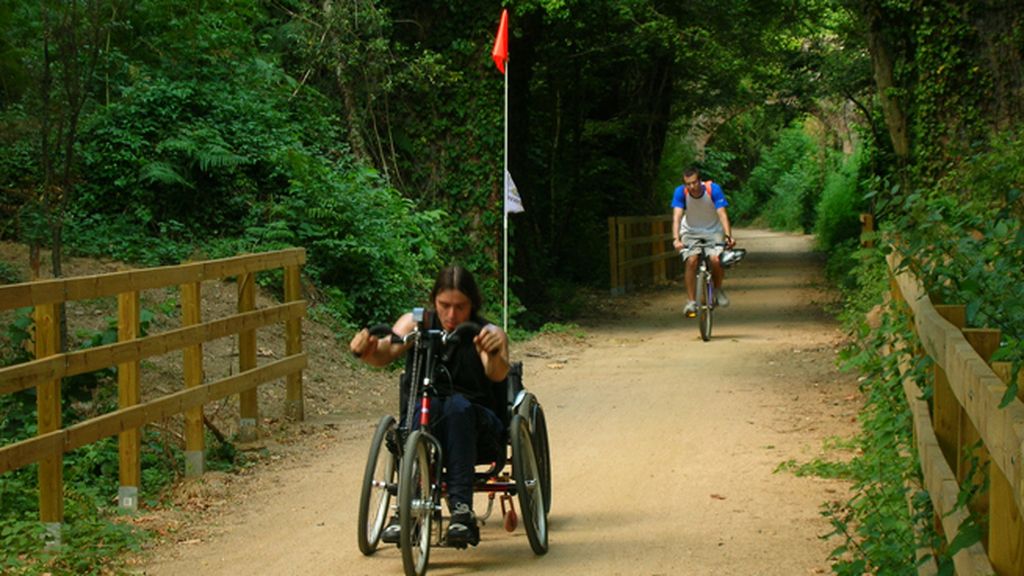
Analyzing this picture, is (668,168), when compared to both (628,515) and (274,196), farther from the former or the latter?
(628,515)

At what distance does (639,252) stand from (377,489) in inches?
826

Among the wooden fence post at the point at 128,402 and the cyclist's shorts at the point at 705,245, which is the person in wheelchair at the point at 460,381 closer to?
the wooden fence post at the point at 128,402

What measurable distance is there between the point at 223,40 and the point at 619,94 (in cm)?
1321

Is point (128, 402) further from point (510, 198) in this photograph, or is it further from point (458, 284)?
point (510, 198)

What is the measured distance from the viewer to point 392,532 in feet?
20.4

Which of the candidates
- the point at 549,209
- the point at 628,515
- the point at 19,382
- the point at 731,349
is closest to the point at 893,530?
the point at 628,515

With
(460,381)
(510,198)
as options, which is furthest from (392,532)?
(510,198)

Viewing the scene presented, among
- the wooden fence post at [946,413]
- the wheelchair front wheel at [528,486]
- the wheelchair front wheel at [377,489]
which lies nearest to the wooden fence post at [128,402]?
the wheelchair front wheel at [377,489]

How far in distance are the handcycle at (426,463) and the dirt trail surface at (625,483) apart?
0.71ft

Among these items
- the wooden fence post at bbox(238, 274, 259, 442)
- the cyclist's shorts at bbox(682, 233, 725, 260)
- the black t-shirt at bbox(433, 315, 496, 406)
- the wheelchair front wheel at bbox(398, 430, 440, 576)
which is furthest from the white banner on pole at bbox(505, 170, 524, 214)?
the wheelchair front wheel at bbox(398, 430, 440, 576)

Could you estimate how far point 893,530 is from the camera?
572 centimetres

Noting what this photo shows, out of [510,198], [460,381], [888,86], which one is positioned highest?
[888,86]

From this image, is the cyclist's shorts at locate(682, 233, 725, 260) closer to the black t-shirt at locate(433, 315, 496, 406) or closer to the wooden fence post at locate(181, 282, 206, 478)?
the wooden fence post at locate(181, 282, 206, 478)

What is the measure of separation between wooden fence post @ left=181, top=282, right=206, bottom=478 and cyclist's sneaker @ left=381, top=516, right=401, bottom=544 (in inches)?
113
